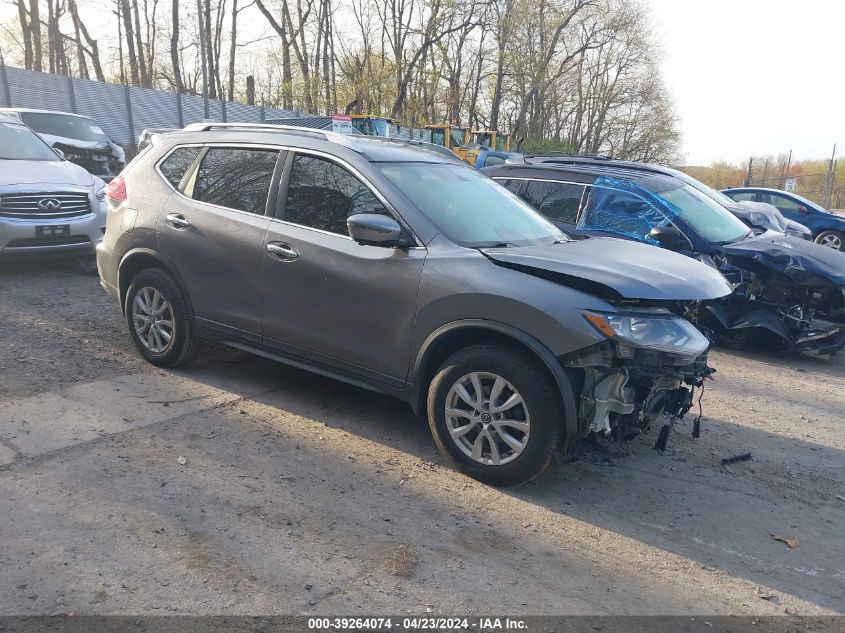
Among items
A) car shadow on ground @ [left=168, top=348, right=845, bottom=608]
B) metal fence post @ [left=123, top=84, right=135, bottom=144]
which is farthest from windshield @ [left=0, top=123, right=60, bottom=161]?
metal fence post @ [left=123, top=84, right=135, bottom=144]

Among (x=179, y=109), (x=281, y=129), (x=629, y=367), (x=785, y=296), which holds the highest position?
(x=179, y=109)

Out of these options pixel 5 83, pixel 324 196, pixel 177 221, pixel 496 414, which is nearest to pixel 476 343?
pixel 496 414

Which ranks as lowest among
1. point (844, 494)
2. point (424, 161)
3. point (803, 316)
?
point (844, 494)

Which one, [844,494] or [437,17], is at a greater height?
[437,17]

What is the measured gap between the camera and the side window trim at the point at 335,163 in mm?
4084

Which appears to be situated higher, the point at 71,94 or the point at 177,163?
the point at 71,94

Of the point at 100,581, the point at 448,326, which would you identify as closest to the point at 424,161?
the point at 448,326

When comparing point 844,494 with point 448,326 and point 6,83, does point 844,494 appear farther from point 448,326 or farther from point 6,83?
point 6,83

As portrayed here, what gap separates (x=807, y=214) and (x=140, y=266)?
1567 cm

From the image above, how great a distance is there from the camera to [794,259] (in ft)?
21.2

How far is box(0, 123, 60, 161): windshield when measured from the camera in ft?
28.1

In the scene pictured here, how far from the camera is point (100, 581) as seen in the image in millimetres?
2734

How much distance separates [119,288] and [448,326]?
10.00 feet

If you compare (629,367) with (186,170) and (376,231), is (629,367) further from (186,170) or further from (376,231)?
(186,170)
